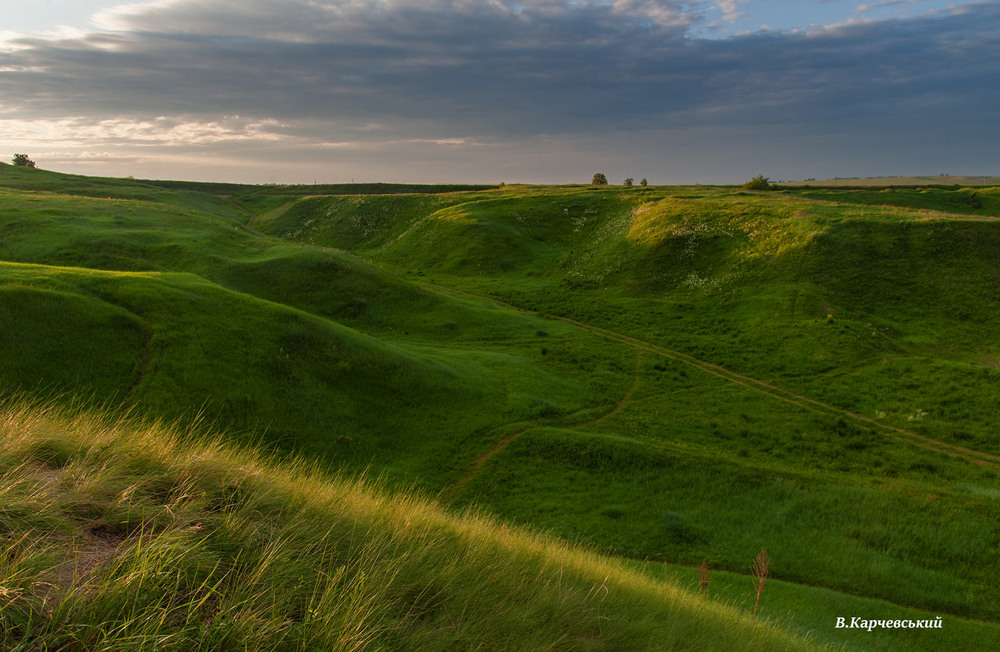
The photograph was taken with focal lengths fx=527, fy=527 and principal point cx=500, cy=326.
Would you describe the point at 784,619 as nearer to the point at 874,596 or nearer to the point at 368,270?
the point at 874,596

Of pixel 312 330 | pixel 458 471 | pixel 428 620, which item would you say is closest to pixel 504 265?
pixel 312 330

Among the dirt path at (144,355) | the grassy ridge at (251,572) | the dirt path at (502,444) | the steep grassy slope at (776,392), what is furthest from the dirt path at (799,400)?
the dirt path at (144,355)

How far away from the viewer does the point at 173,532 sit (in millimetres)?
4129

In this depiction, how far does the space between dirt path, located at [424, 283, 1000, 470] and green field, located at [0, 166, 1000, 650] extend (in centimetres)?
19

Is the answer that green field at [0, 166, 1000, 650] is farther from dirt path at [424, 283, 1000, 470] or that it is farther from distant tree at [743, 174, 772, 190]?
distant tree at [743, 174, 772, 190]

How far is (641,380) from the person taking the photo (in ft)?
92.4

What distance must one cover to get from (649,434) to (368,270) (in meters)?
24.4

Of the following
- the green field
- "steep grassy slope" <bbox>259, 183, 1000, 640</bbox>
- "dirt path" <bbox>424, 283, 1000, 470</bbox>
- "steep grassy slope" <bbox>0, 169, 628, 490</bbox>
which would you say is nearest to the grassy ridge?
the green field

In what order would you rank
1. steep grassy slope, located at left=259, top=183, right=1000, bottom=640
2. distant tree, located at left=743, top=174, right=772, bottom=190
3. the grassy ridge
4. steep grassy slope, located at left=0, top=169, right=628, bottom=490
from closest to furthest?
the grassy ridge
steep grassy slope, located at left=259, top=183, right=1000, bottom=640
steep grassy slope, located at left=0, top=169, right=628, bottom=490
distant tree, located at left=743, top=174, right=772, bottom=190

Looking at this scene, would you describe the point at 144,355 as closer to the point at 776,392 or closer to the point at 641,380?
the point at 641,380

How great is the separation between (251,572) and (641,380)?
25966mm

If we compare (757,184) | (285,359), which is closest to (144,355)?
(285,359)

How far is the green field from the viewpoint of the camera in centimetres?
1473

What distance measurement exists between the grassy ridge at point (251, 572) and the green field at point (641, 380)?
0.48 meters
